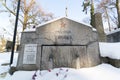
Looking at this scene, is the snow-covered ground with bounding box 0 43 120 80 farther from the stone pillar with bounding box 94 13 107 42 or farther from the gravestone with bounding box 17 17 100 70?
the stone pillar with bounding box 94 13 107 42

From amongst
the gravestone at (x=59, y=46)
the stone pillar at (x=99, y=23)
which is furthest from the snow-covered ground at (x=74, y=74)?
the stone pillar at (x=99, y=23)

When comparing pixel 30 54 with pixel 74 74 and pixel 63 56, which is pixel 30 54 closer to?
pixel 63 56

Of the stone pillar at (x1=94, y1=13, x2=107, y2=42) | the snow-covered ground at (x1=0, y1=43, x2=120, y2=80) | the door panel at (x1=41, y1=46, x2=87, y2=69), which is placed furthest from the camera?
the stone pillar at (x1=94, y1=13, x2=107, y2=42)

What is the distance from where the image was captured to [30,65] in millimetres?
5695

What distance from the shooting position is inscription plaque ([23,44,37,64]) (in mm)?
5734

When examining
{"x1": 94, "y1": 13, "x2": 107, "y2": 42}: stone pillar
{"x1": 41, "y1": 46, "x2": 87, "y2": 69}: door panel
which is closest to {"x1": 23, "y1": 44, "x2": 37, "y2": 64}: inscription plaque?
{"x1": 41, "y1": 46, "x2": 87, "y2": 69}: door panel

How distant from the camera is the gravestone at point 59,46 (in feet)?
18.9

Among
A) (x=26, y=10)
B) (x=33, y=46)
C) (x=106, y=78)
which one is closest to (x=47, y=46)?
(x=33, y=46)

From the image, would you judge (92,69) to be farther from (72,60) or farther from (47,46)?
(47,46)

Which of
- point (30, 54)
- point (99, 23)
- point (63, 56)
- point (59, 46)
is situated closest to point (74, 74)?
point (63, 56)

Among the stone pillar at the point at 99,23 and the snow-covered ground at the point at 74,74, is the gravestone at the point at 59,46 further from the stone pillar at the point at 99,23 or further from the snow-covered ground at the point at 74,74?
the stone pillar at the point at 99,23

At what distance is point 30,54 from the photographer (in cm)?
583

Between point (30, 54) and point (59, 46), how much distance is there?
3.57 feet

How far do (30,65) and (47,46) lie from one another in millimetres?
905
